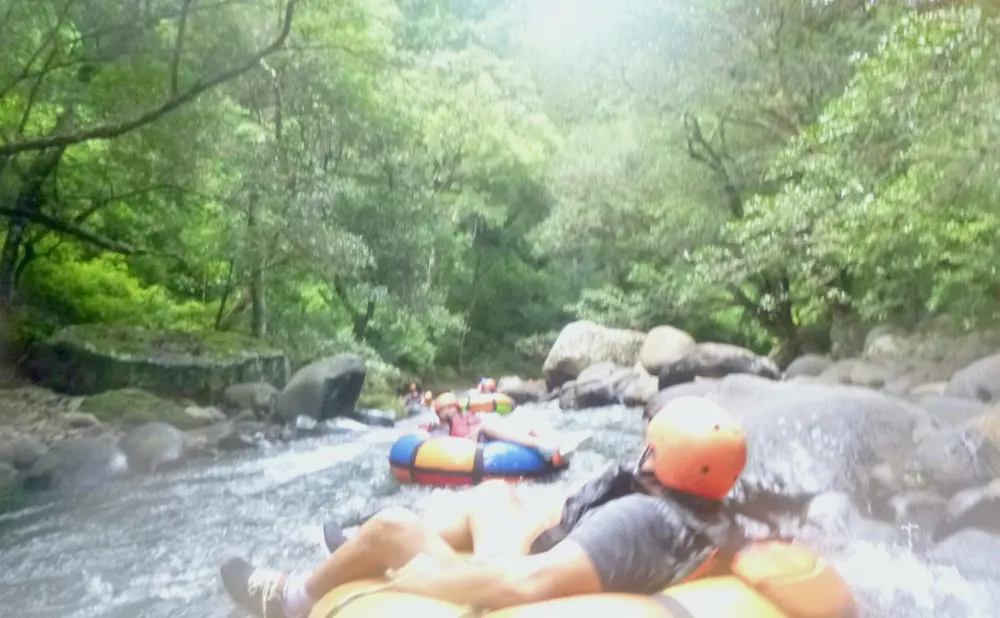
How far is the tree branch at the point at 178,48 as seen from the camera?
9.39 feet

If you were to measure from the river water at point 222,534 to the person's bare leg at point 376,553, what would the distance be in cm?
28

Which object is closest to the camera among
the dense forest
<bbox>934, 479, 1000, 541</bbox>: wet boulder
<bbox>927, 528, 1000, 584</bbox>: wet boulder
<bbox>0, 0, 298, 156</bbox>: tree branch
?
<bbox>927, 528, 1000, 584</bbox>: wet boulder

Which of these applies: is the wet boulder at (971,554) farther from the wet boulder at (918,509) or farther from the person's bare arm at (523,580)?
the person's bare arm at (523,580)

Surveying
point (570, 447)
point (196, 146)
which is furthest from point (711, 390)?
point (196, 146)

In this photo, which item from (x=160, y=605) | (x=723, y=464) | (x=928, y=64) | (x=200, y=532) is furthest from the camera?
(x=928, y=64)

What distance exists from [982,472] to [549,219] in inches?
56.7

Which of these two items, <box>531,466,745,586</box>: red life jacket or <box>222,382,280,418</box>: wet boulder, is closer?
<box>531,466,745,586</box>: red life jacket

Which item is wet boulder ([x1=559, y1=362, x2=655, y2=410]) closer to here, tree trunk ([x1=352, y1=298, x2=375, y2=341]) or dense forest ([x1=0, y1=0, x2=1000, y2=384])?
dense forest ([x1=0, y1=0, x2=1000, y2=384])

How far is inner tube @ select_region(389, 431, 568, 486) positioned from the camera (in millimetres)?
2334

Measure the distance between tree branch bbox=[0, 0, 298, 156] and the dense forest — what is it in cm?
1

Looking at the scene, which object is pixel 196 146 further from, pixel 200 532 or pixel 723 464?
pixel 723 464

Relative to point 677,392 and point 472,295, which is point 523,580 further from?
point 677,392

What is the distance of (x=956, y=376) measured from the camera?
227 cm

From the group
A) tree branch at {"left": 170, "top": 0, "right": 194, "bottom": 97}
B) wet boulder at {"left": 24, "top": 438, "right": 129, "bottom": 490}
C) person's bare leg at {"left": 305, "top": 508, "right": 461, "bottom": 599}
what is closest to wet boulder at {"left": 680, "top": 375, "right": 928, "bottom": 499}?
person's bare leg at {"left": 305, "top": 508, "right": 461, "bottom": 599}
